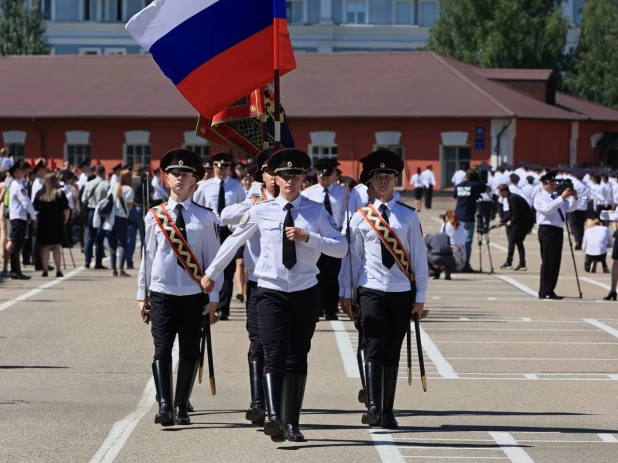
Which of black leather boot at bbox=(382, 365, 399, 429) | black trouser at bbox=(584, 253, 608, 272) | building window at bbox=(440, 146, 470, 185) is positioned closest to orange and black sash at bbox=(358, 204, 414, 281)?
black leather boot at bbox=(382, 365, 399, 429)

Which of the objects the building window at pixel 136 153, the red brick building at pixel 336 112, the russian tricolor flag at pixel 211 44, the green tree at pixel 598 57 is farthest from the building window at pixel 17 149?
the russian tricolor flag at pixel 211 44

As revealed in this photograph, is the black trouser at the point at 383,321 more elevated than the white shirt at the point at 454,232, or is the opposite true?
the black trouser at the point at 383,321

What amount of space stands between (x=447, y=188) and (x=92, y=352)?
44.5 metres

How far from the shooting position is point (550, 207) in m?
19.9

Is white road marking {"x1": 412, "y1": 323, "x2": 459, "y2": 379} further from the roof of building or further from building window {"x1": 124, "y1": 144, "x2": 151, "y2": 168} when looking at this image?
building window {"x1": 124, "y1": 144, "x2": 151, "y2": 168}

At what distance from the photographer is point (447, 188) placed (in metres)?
58.4

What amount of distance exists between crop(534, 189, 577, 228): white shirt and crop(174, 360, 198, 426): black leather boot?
33.7 ft

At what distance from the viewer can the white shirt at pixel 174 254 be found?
10.3 meters

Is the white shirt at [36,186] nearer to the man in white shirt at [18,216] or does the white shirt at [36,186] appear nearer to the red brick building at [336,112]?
the man in white shirt at [18,216]

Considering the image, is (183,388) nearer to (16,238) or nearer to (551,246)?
(551,246)

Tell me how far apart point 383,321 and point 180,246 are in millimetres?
1511

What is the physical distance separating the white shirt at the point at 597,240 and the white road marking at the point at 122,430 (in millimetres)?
15225

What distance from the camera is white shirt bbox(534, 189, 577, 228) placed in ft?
65.2

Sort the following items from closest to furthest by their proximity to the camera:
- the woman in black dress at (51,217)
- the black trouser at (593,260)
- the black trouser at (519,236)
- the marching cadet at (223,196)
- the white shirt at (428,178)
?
the marching cadet at (223,196) → the woman in black dress at (51,217) → the black trouser at (593,260) → the black trouser at (519,236) → the white shirt at (428,178)
